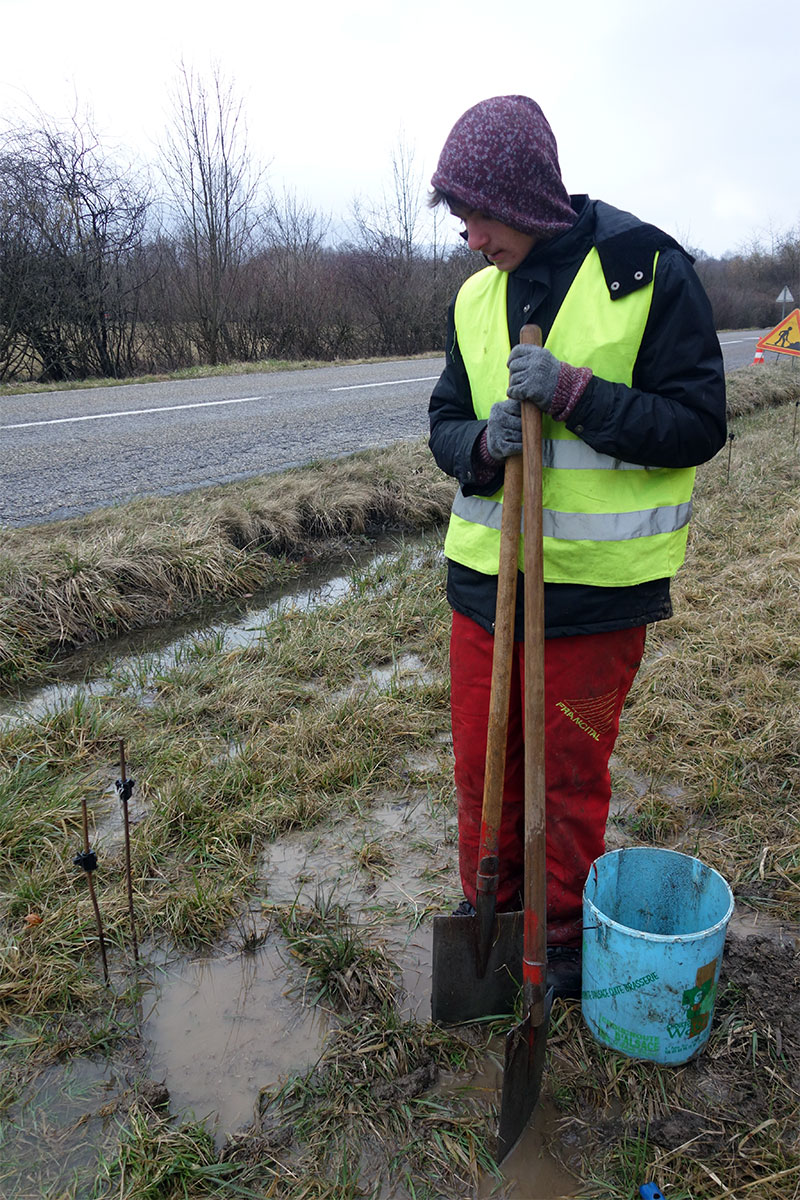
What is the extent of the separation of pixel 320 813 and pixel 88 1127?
1.28 m

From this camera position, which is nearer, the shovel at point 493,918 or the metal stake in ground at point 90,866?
the shovel at point 493,918

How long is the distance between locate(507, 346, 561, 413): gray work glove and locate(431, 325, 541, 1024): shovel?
59 millimetres

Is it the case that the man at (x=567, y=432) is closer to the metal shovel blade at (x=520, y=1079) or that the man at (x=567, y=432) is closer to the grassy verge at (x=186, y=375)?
the metal shovel blade at (x=520, y=1079)

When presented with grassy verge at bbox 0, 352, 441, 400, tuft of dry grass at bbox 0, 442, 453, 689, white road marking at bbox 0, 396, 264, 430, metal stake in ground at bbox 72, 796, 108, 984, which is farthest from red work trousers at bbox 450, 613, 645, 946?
grassy verge at bbox 0, 352, 441, 400

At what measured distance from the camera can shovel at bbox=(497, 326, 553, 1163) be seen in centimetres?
184

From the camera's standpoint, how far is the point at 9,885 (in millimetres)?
2619

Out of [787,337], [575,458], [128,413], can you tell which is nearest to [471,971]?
[575,458]

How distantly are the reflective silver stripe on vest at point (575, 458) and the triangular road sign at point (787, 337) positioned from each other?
9.85 meters

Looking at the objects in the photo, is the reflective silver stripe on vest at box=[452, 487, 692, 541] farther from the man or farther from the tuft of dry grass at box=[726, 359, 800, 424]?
the tuft of dry grass at box=[726, 359, 800, 424]

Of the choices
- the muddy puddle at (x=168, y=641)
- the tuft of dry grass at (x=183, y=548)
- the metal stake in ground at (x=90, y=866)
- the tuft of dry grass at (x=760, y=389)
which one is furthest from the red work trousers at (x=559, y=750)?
the tuft of dry grass at (x=760, y=389)

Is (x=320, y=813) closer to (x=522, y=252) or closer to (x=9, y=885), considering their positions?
(x=9, y=885)

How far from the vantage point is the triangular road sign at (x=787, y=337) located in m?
10.5

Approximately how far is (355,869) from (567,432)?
1.58 metres

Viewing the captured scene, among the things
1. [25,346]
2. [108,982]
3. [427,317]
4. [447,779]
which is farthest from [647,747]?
[427,317]
